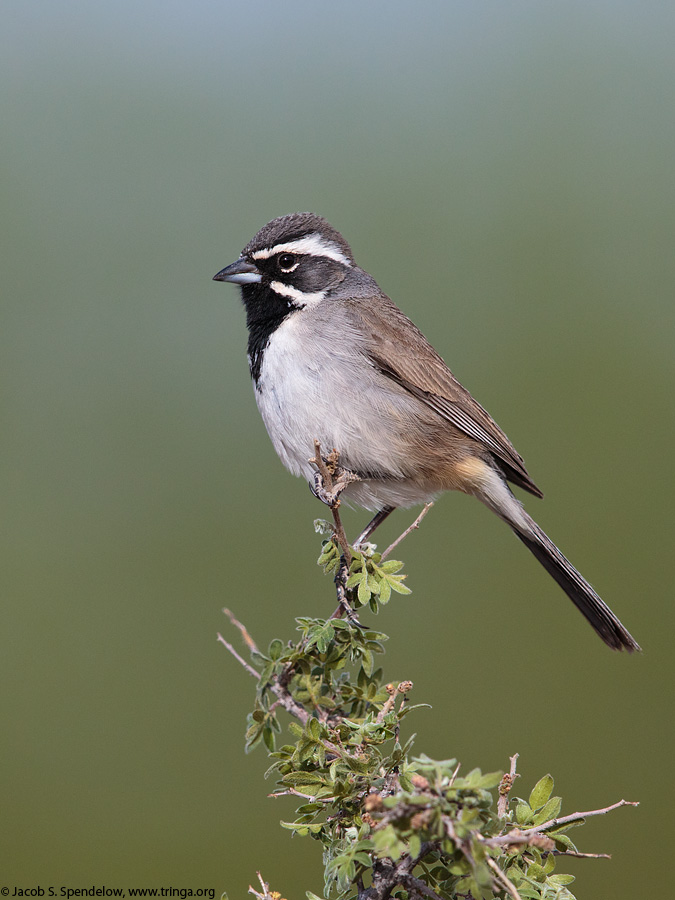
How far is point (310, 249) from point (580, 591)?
2261 millimetres

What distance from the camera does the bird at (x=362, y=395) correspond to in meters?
3.94

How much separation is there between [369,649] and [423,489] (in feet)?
6.12

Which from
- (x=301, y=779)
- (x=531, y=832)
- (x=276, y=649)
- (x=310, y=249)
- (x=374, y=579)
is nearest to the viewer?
(x=531, y=832)

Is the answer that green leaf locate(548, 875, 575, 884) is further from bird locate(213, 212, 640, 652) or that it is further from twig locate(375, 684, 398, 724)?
bird locate(213, 212, 640, 652)

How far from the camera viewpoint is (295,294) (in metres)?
4.27

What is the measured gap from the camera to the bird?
394 centimetres

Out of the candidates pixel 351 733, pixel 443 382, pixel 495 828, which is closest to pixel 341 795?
pixel 351 733

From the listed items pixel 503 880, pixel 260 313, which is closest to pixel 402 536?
pixel 503 880

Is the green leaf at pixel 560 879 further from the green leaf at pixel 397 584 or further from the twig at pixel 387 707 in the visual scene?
the green leaf at pixel 397 584

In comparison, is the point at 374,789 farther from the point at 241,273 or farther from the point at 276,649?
the point at 241,273

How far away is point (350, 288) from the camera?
4.46m

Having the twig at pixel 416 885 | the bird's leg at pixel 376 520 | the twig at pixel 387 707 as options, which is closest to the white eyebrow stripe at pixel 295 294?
the bird's leg at pixel 376 520

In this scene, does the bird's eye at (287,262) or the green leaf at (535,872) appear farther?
the bird's eye at (287,262)

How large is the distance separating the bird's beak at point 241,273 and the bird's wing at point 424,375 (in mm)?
516
